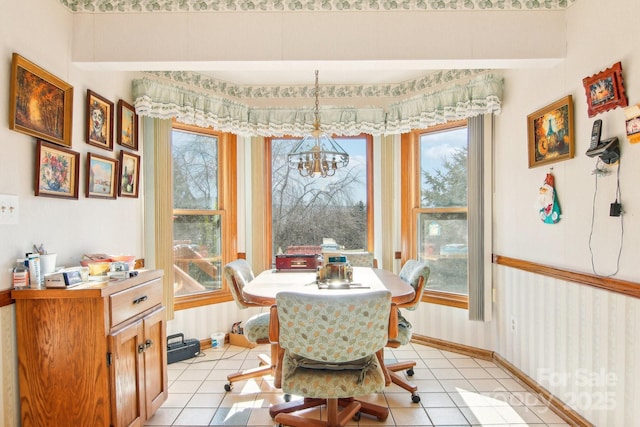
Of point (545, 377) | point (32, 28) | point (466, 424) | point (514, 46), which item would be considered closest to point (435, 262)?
point (545, 377)

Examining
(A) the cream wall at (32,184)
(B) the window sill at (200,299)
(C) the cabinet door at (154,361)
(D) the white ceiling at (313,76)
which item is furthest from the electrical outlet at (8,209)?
(D) the white ceiling at (313,76)

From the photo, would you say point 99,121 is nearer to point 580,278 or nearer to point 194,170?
point 194,170

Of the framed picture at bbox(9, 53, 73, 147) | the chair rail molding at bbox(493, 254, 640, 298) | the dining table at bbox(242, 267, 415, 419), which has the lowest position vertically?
the dining table at bbox(242, 267, 415, 419)

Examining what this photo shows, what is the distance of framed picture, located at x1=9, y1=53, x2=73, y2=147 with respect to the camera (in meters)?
1.78

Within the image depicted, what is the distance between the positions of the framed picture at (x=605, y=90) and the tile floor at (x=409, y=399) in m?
1.84

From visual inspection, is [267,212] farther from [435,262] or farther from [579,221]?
[579,221]

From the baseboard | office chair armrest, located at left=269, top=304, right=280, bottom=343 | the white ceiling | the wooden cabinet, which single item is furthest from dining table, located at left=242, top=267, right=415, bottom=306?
the white ceiling

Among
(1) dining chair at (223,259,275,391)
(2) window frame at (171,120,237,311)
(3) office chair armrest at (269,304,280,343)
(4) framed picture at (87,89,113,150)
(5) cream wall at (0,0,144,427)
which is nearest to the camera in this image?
(5) cream wall at (0,0,144,427)

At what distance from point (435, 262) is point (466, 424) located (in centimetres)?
161

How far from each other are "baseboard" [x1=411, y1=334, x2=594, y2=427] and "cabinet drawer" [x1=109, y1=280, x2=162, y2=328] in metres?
2.45

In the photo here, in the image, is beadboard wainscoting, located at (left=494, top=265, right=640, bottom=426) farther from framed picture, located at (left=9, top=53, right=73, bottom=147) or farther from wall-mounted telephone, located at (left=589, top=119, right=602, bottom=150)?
framed picture, located at (left=9, top=53, right=73, bottom=147)

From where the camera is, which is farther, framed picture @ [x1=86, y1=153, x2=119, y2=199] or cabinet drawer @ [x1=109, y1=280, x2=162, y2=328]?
framed picture @ [x1=86, y1=153, x2=119, y2=199]

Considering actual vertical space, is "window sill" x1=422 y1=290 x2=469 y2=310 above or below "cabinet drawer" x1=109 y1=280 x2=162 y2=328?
below

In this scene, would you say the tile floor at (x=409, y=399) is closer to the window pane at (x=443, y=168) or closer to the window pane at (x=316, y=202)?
the window pane at (x=316, y=202)
